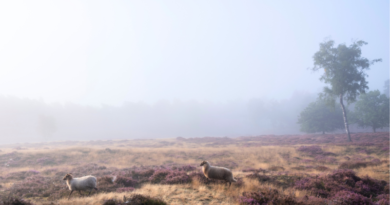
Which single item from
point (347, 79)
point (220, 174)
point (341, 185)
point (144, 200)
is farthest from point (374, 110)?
point (144, 200)

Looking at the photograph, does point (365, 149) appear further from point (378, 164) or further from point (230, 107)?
point (230, 107)

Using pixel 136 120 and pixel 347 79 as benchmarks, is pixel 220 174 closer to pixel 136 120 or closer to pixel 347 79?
pixel 347 79

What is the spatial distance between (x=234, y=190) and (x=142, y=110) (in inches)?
5020

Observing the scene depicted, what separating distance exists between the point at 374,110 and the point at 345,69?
16.1 meters

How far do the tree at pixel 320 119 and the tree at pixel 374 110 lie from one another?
22.4 ft

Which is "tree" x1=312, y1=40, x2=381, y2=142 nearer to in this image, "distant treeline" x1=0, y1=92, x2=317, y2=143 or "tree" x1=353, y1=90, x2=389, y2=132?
"tree" x1=353, y1=90, x2=389, y2=132

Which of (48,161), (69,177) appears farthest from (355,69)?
(48,161)

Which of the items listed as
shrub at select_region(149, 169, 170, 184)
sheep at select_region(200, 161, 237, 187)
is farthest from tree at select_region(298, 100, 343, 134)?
shrub at select_region(149, 169, 170, 184)

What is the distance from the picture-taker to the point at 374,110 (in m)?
37.2

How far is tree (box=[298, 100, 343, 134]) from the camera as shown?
158 feet

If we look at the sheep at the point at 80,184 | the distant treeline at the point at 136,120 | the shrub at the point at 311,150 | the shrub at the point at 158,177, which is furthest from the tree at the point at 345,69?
the distant treeline at the point at 136,120

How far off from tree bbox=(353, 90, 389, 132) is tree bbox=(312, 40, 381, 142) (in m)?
11.0

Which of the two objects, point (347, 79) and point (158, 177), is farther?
point (347, 79)

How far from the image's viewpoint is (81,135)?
295 ft
